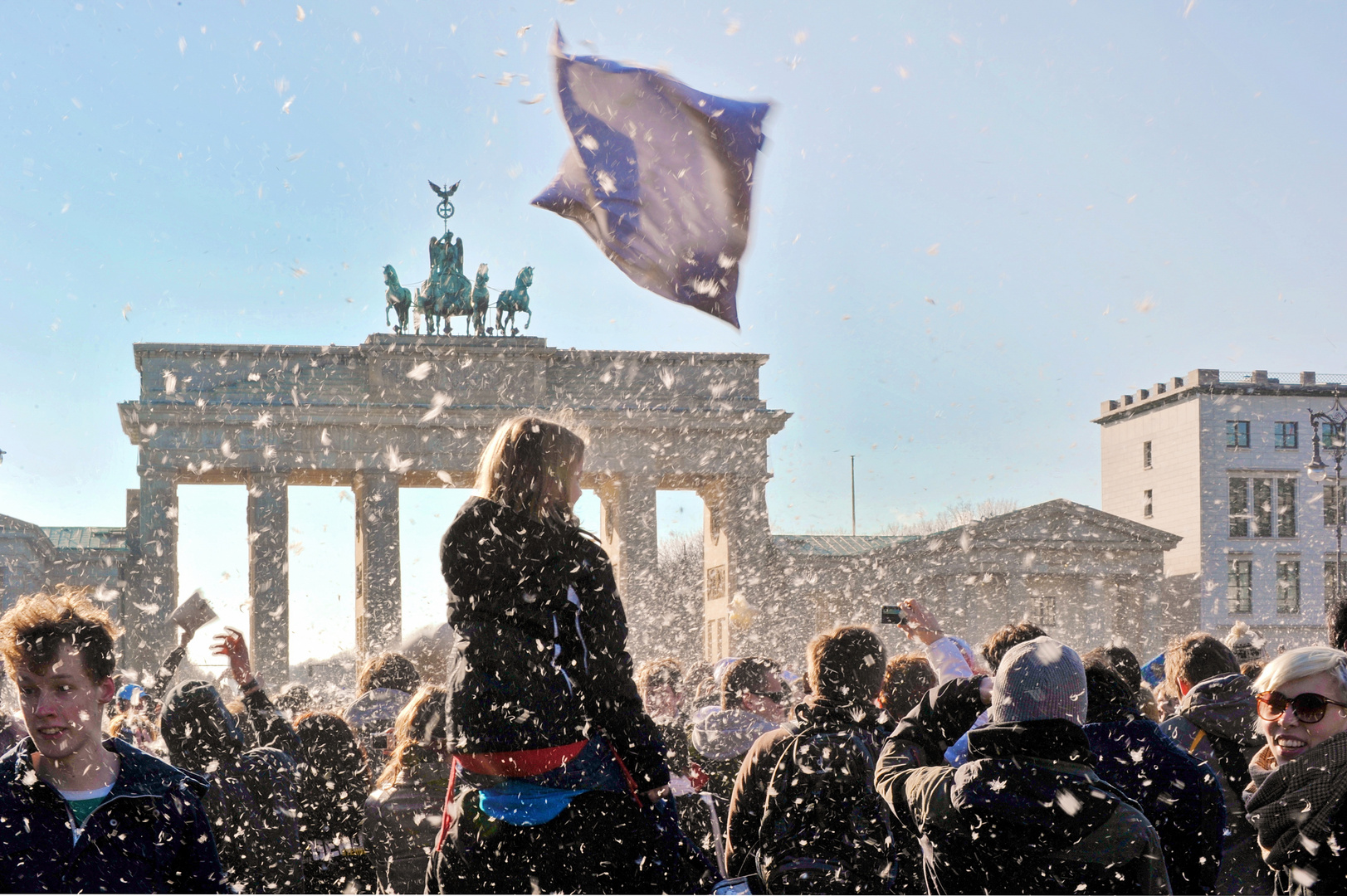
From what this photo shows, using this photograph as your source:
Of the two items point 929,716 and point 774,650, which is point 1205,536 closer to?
point 774,650

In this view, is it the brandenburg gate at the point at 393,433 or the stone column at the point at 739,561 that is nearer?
the brandenburg gate at the point at 393,433

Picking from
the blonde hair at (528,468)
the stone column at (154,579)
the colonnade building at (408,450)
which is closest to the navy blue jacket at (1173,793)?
the blonde hair at (528,468)

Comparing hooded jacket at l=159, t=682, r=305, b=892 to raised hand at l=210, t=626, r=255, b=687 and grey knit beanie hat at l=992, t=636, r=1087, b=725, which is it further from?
grey knit beanie hat at l=992, t=636, r=1087, b=725

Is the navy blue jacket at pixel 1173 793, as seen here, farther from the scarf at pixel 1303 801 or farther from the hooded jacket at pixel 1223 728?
the hooded jacket at pixel 1223 728

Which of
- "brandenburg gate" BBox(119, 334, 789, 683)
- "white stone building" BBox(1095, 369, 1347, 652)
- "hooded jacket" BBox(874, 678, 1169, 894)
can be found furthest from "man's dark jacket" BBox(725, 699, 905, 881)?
"white stone building" BBox(1095, 369, 1347, 652)

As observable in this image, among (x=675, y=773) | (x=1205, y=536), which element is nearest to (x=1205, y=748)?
(x=675, y=773)

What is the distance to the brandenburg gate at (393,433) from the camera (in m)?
40.7

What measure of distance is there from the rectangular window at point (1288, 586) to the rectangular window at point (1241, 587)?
62.5 inches

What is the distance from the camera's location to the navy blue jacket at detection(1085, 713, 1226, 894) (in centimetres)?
412

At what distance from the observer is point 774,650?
40.8 meters

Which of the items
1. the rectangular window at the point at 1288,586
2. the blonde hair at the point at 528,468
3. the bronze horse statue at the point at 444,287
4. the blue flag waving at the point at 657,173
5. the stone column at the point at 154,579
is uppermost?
the bronze horse statue at the point at 444,287

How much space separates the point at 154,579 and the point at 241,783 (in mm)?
37525

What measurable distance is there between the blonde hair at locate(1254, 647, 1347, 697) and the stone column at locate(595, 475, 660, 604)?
37.4m

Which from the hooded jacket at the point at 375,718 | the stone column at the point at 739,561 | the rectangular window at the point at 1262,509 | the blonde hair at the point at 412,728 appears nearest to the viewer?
the blonde hair at the point at 412,728
